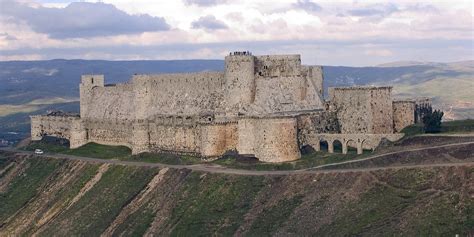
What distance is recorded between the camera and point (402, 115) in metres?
96.2

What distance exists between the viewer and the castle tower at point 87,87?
121 meters

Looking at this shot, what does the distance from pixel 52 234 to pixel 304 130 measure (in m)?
29.9

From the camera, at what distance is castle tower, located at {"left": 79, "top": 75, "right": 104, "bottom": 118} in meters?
121

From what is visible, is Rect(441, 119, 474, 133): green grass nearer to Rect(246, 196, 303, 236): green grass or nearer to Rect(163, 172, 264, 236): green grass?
Rect(163, 172, 264, 236): green grass

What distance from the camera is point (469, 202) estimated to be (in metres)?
64.6

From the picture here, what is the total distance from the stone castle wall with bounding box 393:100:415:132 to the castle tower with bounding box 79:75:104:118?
46752mm

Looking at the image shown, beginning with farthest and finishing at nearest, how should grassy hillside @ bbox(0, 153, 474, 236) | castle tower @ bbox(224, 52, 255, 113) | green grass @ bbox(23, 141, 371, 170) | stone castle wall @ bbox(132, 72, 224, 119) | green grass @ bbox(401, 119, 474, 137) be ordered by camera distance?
stone castle wall @ bbox(132, 72, 224, 119) → castle tower @ bbox(224, 52, 255, 113) → green grass @ bbox(401, 119, 474, 137) → green grass @ bbox(23, 141, 371, 170) → grassy hillside @ bbox(0, 153, 474, 236)

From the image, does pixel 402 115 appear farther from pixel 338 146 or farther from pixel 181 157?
pixel 181 157

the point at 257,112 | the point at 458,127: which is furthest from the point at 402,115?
the point at 257,112

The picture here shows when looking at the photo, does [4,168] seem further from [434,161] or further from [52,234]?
[434,161]

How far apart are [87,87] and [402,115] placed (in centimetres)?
4897

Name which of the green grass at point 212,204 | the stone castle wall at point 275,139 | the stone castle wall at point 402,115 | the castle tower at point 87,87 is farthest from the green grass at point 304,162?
the castle tower at point 87,87

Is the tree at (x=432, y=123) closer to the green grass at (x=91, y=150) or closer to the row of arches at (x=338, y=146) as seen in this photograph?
the row of arches at (x=338, y=146)

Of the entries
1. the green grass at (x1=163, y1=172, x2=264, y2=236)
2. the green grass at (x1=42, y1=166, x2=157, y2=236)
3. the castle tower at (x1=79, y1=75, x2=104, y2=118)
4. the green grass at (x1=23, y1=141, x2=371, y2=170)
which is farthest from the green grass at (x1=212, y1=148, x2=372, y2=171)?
the castle tower at (x1=79, y1=75, x2=104, y2=118)
